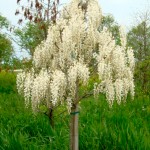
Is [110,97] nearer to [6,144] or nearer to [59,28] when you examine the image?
[59,28]

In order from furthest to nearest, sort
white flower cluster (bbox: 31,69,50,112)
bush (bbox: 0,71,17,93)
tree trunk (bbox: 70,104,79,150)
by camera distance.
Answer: bush (bbox: 0,71,17,93), tree trunk (bbox: 70,104,79,150), white flower cluster (bbox: 31,69,50,112)

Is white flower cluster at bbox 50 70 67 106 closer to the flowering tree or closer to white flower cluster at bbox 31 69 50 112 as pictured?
the flowering tree

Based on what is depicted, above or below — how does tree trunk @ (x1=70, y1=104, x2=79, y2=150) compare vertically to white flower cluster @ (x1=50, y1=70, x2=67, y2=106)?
below

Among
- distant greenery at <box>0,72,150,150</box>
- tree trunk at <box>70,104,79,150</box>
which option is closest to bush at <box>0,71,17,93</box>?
distant greenery at <box>0,72,150,150</box>

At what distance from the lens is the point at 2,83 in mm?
15758

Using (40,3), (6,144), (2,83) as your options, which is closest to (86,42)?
(6,144)

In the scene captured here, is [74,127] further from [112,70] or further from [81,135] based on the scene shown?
[81,135]

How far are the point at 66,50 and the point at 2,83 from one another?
1126cm

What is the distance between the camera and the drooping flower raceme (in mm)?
4750

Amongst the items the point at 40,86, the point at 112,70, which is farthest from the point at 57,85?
the point at 112,70

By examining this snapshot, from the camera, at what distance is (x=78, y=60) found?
16.4 ft

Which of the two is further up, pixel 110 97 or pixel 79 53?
pixel 79 53

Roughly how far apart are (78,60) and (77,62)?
24 cm

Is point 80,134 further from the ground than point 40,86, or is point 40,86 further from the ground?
point 40,86
